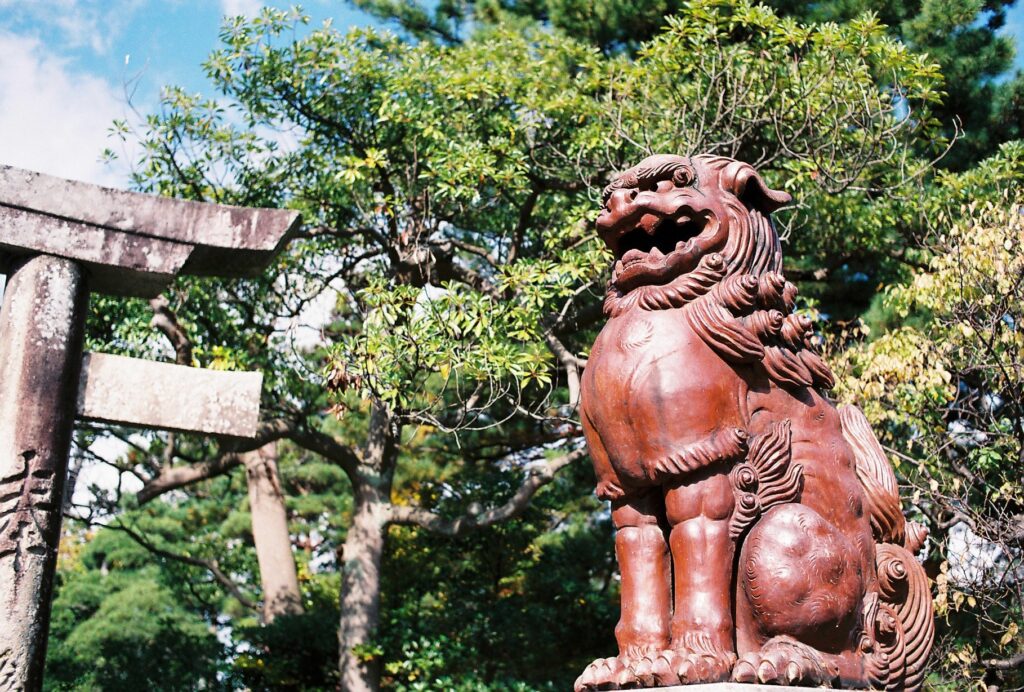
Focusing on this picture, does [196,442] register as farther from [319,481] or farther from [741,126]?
[741,126]

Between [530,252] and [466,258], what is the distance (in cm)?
199

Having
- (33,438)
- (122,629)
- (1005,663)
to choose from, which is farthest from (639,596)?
(122,629)

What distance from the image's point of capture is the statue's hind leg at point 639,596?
10.9 ft

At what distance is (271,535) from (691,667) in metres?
9.61

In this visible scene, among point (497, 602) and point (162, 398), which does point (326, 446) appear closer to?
point (497, 602)

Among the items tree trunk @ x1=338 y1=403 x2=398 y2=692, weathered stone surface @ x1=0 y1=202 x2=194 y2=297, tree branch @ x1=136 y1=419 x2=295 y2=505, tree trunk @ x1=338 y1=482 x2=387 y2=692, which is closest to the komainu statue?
weathered stone surface @ x1=0 y1=202 x2=194 y2=297

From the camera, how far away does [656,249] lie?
12.5 ft

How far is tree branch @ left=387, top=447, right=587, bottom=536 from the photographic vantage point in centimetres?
904

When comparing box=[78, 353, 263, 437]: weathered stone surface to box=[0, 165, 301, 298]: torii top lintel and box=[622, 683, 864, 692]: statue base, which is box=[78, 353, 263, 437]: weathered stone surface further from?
box=[622, 683, 864, 692]: statue base

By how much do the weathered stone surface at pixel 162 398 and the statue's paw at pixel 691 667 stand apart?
2.11 m

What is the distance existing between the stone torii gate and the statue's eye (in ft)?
6.25

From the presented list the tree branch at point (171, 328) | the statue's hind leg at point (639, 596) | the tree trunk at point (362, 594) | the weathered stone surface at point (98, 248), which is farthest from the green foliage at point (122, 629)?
the statue's hind leg at point (639, 596)

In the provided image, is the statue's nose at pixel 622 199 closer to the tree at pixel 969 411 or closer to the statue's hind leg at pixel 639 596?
the statue's hind leg at pixel 639 596

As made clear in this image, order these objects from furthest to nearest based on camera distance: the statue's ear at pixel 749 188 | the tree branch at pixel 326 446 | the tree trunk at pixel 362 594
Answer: the tree branch at pixel 326 446
the tree trunk at pixel 362 594
the statue's ear at pixel 749 188
